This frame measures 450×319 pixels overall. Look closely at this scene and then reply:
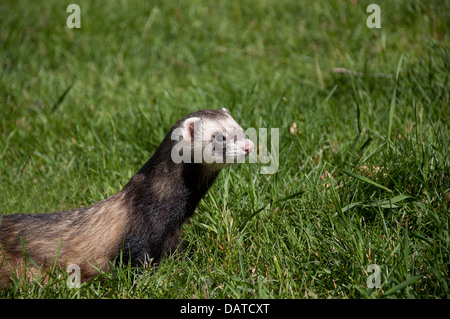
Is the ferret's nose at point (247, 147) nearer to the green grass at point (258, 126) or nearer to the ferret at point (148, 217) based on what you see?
the ferret at point (148, 217)

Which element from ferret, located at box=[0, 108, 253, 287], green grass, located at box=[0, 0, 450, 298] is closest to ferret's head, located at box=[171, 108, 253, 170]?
ferret, located at box=[0, 108, 253, 287]

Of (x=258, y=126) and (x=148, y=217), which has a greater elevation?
(x=258, y=126)

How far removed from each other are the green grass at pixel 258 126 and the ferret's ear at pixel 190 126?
603 mm

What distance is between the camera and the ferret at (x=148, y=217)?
341 centimetres

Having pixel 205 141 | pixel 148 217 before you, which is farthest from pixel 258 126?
pixel 148 217

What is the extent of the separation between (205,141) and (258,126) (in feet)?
4.31

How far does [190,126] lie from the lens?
11.2ft

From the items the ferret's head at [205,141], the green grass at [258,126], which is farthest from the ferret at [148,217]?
the green grass at [258,126]

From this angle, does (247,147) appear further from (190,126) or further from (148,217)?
(148,217)

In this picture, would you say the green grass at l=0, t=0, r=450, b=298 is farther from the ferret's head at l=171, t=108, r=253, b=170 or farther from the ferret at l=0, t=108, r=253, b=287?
the ferret's head at l=171, t=108, r=253, b=170

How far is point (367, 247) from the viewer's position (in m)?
3.12
